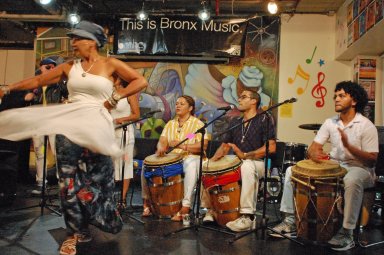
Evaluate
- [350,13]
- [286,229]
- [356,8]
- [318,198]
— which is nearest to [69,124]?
[318,198]

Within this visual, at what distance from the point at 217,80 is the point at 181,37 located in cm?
108

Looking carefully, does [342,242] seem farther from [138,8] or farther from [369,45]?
[138,8]

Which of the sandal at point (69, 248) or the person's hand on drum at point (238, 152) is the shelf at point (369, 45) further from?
the sandal at point (69, 248)

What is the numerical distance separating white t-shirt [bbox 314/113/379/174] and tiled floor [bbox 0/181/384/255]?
2.60 ft

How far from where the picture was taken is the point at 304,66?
7242 millimetres

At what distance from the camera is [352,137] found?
11.2 ft

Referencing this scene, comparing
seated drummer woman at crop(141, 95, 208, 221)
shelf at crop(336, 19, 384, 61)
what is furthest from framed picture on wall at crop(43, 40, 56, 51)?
shelf at crop(336, 19, 384, 61)

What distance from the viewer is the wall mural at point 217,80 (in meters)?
7.31

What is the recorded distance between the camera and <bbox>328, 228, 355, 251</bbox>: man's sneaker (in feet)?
10.2

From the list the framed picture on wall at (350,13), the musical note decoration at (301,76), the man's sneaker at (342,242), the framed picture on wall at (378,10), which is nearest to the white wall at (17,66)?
the musical note decoration at (301,76)

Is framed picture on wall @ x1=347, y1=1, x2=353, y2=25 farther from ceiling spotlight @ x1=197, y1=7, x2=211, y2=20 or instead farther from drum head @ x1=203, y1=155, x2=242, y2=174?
drum head @ x1=203, y1=155, x2=242, y2=174

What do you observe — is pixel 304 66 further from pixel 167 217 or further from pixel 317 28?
pixel 167 217

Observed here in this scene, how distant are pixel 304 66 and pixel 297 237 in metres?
4.64

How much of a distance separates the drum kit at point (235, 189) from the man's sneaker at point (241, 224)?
0.28ft
